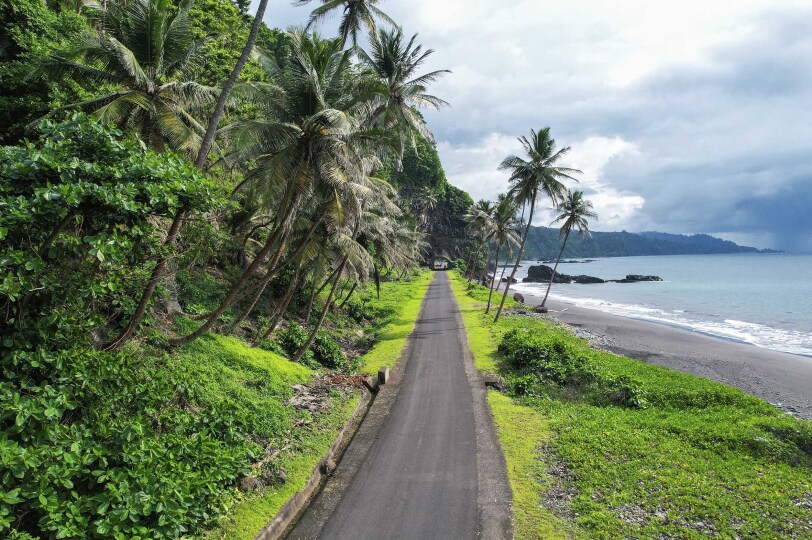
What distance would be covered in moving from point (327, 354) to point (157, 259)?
39.4 ft

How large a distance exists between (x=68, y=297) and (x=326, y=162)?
25.2 ft

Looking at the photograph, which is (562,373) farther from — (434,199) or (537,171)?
(434,199)

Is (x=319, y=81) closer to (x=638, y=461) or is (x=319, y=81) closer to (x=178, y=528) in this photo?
(x=178, y=528)

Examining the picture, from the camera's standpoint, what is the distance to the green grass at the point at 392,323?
1894 centimetres

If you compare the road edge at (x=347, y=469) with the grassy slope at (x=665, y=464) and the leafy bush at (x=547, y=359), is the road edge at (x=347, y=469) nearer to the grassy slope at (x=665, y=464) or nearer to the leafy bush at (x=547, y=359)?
the grassy slope at (x=665, y=464)

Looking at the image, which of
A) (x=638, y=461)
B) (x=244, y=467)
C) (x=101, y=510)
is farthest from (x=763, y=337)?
(x=101, y=510)

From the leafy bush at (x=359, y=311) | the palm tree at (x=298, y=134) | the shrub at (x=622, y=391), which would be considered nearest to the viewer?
the palm tree at (x=298, y=134)

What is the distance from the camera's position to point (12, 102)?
468 inches

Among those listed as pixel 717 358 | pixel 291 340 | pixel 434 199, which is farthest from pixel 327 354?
pixel 434 199

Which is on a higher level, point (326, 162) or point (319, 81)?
point (319, 81)

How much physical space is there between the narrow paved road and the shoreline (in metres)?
14.2

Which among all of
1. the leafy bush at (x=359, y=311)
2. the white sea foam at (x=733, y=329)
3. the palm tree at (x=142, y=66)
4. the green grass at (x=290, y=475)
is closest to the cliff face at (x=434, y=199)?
the white sea foam at (x=733, y=329)

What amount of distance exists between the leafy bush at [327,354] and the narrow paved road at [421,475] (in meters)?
4.65

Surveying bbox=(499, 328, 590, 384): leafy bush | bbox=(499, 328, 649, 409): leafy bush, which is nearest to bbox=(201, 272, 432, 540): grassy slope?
bbox=(499, 328, 590, 384): leafy bush
